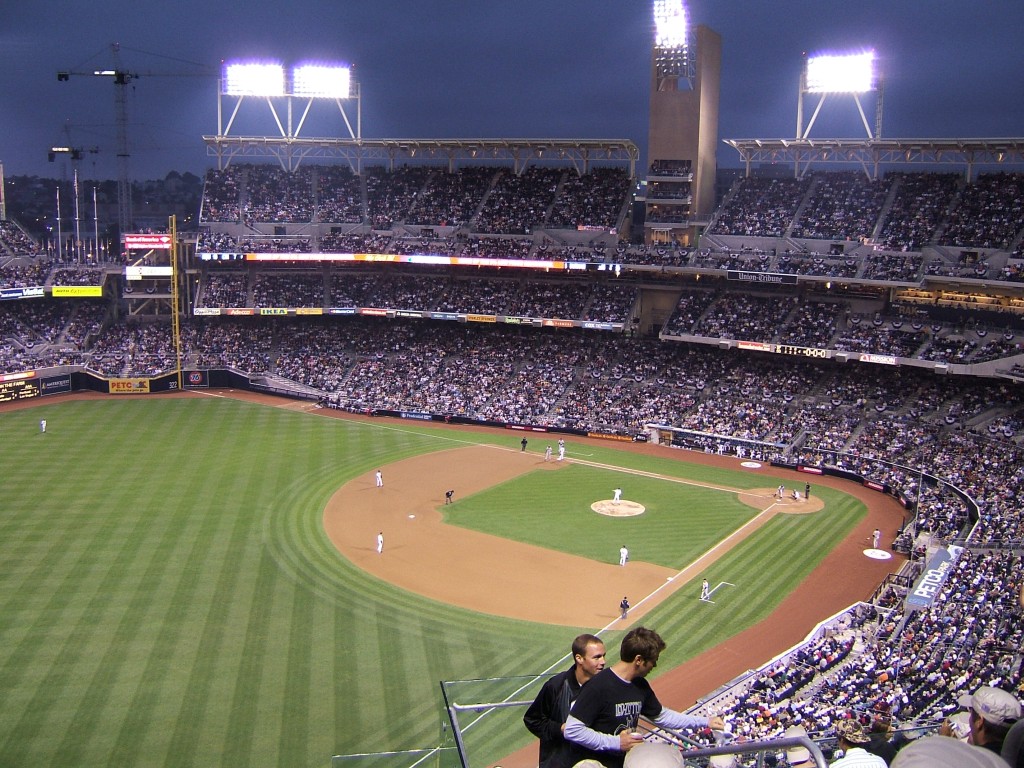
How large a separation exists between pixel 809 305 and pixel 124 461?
39.8 m

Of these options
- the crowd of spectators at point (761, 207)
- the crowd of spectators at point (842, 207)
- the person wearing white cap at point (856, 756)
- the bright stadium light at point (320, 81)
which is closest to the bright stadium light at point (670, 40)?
the crowd of spectators at point (761, 207)

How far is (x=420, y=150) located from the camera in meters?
68.2

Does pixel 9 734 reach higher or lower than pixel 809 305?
lower

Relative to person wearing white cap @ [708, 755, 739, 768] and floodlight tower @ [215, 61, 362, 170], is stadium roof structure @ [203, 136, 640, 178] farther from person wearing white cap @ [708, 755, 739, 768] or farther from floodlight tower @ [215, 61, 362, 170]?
person wearing white cap @ [708, 755, 739, 768]

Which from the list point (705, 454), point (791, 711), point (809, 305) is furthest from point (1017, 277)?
point (791, 711)

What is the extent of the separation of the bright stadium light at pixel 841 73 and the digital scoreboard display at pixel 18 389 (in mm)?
53964

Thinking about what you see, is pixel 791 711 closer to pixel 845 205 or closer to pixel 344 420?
pixel 344 420

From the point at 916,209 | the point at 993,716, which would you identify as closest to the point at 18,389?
the point at 916,209

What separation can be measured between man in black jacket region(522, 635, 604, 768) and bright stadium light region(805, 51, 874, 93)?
186 ft

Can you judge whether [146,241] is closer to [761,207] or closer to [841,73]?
[761,207]

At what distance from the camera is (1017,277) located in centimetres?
4356

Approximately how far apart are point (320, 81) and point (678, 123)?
1093 inches

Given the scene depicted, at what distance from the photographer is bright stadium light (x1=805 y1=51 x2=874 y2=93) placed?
5438cm

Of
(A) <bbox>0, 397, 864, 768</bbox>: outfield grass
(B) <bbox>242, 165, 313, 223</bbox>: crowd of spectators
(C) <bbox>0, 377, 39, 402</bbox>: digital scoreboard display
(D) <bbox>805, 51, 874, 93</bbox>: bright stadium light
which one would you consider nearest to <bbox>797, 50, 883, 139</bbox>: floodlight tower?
(D) <bbox>805, 51, 874, 93</bbox>: bright stadium light
